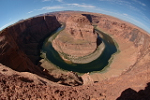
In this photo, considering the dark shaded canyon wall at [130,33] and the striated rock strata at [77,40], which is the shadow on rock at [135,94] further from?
the striated rock strata at [77,40]

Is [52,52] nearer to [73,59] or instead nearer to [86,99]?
[73,59]

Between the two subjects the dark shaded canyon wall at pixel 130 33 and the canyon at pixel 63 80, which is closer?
the canyon at pixel 63 80

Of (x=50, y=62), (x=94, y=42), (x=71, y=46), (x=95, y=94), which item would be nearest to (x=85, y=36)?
(x=94, y=42)

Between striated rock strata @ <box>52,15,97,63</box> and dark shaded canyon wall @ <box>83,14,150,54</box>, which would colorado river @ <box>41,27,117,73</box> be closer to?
striated rock strata @ <box>52,15,97,63</box>

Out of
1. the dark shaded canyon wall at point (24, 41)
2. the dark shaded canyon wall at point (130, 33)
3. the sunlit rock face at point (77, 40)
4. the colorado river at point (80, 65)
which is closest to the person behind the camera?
the dark shaded canyon wall at point (24, 41)

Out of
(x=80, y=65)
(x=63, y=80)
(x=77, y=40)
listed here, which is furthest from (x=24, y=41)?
(x=63, y=80)

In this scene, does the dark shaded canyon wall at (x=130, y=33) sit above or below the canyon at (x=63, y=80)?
above

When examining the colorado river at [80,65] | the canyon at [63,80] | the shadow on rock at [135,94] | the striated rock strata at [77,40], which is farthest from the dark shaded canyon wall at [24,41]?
the shadow on rock at [135,94]
